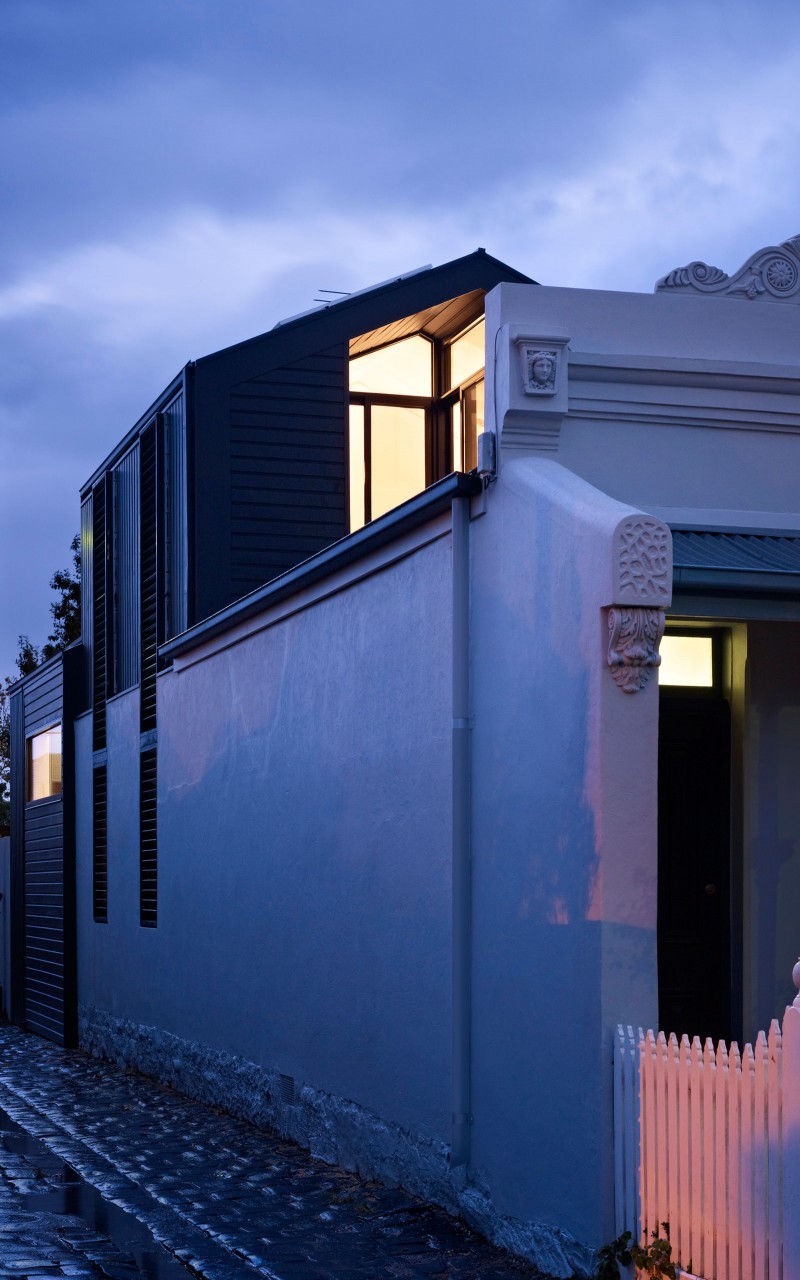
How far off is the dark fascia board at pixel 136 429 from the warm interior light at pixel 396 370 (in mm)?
1825

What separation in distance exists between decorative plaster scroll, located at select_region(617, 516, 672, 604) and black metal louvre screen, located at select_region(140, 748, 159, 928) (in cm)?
1013

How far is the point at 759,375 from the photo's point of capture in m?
9.01

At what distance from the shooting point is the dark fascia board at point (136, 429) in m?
15.7

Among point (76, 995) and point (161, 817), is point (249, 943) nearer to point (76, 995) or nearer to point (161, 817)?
point (161, 817)

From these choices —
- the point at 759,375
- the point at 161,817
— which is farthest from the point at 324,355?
the point at 759,375

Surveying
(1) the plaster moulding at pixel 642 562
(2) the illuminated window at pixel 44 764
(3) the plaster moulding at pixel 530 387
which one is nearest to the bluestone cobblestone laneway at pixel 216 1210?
(1) the plaster moulding at pixel 642 562

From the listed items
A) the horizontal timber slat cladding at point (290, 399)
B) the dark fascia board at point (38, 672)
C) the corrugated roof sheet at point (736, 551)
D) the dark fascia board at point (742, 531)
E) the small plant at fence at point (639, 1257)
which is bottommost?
the small plant at fence at point (639, 1257)

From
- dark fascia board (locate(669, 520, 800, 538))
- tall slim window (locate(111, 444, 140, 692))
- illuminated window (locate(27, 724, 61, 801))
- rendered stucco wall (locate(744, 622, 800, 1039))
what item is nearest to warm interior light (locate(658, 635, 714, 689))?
rendered stucco wall (locate(744, 622, 800, 1039))

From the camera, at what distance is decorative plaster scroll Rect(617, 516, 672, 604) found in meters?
6.62

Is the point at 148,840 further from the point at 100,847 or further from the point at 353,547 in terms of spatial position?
the point at 353,547

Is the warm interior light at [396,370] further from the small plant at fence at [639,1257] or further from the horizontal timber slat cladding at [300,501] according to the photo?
the small plant at fence at [639,1257]

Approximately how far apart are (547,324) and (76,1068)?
11.4 metres

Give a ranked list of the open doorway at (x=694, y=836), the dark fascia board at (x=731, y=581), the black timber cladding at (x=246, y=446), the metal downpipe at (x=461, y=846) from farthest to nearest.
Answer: the black timber cladding at (x=246, y=446) < the open doorway at (x=694, y=836) < the metal downpipe at (x=461, y=846) < the dark fascia board at (x=731, y=581)

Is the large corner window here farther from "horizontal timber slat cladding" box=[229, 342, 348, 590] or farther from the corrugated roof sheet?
the corrugated roof sheet
